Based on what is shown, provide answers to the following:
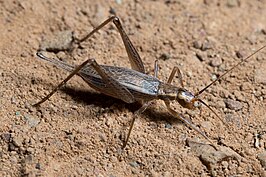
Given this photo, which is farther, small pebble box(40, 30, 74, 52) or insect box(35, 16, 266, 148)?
small pebble box(40, 30, 74, 52)

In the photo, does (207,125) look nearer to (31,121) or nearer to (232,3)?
(31,121)

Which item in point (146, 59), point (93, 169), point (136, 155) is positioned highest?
point (146, 59)

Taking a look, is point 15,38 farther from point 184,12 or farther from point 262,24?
point 262,24

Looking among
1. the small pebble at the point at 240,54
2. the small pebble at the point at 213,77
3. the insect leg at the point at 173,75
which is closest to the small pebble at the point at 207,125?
the insect leg at the point at 173,75

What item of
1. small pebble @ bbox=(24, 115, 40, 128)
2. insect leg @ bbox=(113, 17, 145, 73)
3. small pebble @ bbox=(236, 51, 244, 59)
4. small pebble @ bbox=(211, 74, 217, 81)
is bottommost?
→ small pebble @ bbox=(24, 115, 40, 128)

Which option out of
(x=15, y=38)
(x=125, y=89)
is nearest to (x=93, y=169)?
(x=125, y=89)

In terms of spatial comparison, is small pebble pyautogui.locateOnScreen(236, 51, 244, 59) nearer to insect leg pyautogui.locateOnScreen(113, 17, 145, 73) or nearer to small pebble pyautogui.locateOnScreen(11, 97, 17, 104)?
insect leg pyautogui.locateOnScreen(113, 17, 145, 73)

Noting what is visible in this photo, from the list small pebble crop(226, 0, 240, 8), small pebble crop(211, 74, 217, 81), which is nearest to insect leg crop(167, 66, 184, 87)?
small pebble crop(211, 74, 217, 81)

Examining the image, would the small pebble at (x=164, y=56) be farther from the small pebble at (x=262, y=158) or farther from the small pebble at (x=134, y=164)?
the small pebble at (x=262, y=158)
